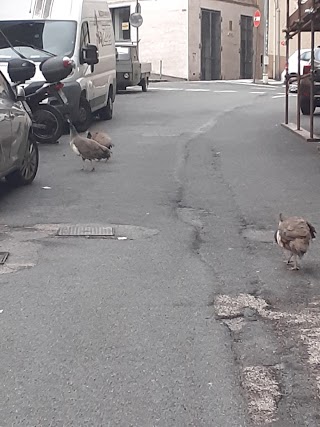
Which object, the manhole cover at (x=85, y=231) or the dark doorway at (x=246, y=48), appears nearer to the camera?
the manhole cover at (x=85, y=231)

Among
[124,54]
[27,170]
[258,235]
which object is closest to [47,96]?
[27,170]

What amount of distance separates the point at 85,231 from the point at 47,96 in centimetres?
686

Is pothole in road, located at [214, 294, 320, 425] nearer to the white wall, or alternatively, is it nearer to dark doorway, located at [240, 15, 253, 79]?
the white wall

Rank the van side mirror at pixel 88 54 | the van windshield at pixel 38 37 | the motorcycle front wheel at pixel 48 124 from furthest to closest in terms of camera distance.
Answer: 1. the van side mirror at pixel 88 54
2. the van windshield at pixel 38 37
3. the motorcycle front wheel at pixel 48 124

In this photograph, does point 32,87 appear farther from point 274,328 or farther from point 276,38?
point 276,38

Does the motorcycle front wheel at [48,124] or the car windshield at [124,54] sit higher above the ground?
the car windshield at [124,54]

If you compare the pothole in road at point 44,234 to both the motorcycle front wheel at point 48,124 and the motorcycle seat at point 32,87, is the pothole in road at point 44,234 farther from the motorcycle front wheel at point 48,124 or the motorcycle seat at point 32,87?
the motorcycle front wheel at point 48,124

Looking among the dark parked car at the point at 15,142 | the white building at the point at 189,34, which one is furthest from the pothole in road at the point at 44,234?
the white building at the point at 189,34

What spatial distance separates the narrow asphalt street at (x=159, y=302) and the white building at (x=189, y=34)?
32597 millimetres

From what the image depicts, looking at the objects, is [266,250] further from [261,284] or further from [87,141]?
[87,141]

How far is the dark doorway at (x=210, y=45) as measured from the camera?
44906 millimetres

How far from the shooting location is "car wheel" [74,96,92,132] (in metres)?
16.5

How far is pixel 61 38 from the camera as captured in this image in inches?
644

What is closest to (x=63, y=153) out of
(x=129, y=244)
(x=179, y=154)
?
(x=179, y=154)
